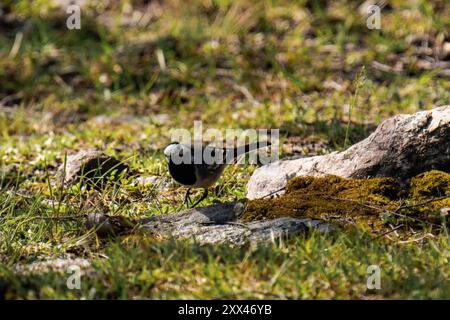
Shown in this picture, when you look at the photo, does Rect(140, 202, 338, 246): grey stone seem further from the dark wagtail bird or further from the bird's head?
the bird's head

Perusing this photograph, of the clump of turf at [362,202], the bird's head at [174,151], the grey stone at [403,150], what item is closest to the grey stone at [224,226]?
the clump of turf at [362,202]

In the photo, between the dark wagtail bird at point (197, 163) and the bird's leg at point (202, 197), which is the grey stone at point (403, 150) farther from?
the bird's leg at point (202, 197)

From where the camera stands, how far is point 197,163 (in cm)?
493

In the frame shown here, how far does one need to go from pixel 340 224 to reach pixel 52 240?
1.60m

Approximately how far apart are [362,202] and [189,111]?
3.72 meters

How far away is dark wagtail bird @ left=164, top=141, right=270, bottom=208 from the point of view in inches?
192

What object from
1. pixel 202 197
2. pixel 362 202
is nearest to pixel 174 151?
pixel 202 197

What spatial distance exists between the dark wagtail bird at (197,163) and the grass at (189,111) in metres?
0.23

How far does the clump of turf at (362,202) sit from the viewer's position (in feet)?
13.7

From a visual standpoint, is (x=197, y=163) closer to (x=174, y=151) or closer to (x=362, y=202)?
(x=174, y=151)

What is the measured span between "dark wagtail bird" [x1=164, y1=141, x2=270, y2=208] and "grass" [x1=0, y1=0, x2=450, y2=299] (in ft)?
0.75

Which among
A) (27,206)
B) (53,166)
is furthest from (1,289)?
(53,166)

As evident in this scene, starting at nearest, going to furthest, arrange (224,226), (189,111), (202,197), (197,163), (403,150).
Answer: (224,226) → (403,150) → (197,163) → (202,197) → (189,111)
